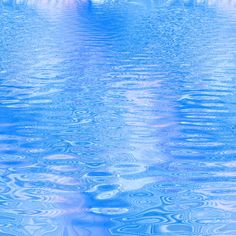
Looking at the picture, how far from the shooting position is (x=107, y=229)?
269 centimetres

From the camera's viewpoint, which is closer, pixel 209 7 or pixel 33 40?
pixel 33 40

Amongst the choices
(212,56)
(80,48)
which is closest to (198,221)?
(212,56)

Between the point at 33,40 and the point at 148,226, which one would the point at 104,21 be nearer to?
the point at 33,40

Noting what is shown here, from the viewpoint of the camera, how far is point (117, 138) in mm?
4051

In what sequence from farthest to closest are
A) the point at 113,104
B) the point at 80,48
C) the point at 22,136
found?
1. the point at 80,48
2. the point at 113,104
3. the point at 22,136

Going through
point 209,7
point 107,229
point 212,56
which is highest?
point 107,229

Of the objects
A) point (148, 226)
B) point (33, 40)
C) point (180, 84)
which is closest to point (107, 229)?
point (148, 226)

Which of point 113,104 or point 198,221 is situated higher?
point 198,221

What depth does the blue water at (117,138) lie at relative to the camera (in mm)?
2838

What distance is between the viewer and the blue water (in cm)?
284

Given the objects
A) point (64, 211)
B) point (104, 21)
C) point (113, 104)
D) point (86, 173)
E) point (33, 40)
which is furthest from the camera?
point (104, 21)

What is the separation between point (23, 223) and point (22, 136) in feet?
4.77

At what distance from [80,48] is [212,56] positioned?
6.41ft

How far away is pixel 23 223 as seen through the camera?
108 inches
